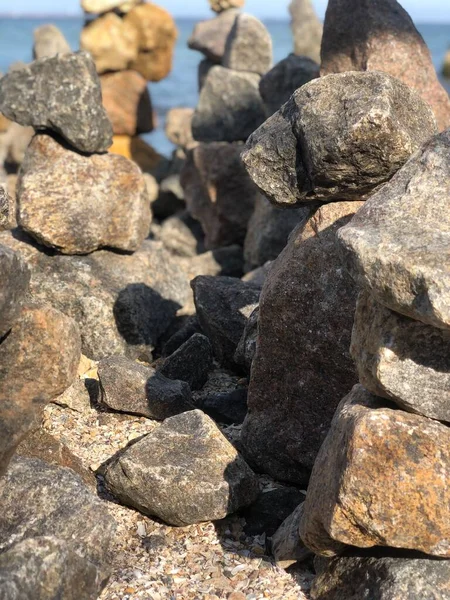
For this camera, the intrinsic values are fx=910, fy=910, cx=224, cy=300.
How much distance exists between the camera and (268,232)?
9312 mm

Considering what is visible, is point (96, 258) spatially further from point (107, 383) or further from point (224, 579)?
point (224, 579)

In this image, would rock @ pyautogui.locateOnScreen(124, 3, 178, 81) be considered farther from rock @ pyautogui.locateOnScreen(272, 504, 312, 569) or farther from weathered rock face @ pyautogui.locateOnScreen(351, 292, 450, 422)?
weathered rock face @ pyautogui.locateOnScreen(351, 292, 450, 422)

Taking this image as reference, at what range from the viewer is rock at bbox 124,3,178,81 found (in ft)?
46.4

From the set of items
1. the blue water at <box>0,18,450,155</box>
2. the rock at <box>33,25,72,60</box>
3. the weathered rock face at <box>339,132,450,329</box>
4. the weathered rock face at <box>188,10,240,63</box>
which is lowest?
the blue water at <box>0,18,450,155</box>

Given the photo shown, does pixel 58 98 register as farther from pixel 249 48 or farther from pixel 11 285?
pixel 249 48

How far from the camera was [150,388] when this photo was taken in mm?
5742

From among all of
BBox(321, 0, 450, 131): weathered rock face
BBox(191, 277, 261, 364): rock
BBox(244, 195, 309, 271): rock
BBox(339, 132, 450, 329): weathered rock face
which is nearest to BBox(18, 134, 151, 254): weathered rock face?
BBox(191, 277, 261, 364): rock

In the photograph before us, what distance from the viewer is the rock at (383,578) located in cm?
376

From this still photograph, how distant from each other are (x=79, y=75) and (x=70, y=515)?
12.4 feet

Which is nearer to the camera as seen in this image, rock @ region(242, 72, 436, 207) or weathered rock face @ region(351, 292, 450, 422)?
weathered rock face @ region(351, 292, 450, 422)

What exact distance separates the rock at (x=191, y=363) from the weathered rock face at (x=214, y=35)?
7.90 meters

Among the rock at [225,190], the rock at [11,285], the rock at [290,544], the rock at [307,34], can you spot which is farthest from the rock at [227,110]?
the rock at [11,285]

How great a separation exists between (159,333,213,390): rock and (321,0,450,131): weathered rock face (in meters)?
2.59

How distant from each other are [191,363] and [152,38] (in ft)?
29.9
